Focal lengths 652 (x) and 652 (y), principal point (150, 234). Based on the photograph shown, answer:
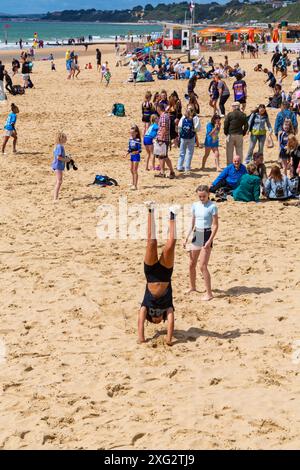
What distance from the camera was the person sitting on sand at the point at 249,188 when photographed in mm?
12677

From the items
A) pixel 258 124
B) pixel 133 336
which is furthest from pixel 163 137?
pixel 133 336

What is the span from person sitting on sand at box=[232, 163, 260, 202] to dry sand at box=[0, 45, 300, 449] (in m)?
0.29

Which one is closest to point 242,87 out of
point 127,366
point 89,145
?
point 89,145

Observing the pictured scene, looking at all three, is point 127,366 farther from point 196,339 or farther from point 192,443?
A: point 192,443

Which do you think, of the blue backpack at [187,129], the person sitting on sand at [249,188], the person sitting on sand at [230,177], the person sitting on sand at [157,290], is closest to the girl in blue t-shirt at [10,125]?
the blue backpack at [187,129]

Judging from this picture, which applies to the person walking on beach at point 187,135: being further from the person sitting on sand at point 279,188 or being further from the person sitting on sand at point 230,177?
the person sitting on sand at point 279,188

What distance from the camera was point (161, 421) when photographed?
19.3 feet

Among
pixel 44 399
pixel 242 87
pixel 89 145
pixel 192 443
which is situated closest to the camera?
pixel 192 443

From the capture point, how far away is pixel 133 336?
302 inches

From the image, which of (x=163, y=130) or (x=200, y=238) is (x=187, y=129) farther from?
(x=200, y=238)

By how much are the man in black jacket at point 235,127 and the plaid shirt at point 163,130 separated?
1348 mm

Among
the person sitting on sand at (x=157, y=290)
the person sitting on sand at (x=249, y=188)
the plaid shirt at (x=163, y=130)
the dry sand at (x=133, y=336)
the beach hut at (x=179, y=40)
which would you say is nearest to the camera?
the dry sand at (x=133, y=336)

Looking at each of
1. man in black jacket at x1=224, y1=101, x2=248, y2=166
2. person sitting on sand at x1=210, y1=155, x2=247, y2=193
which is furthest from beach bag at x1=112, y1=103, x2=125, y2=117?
person sitting on sand at x1=210, y1=155, x2=247, y2=193

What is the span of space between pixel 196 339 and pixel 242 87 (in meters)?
15.1
